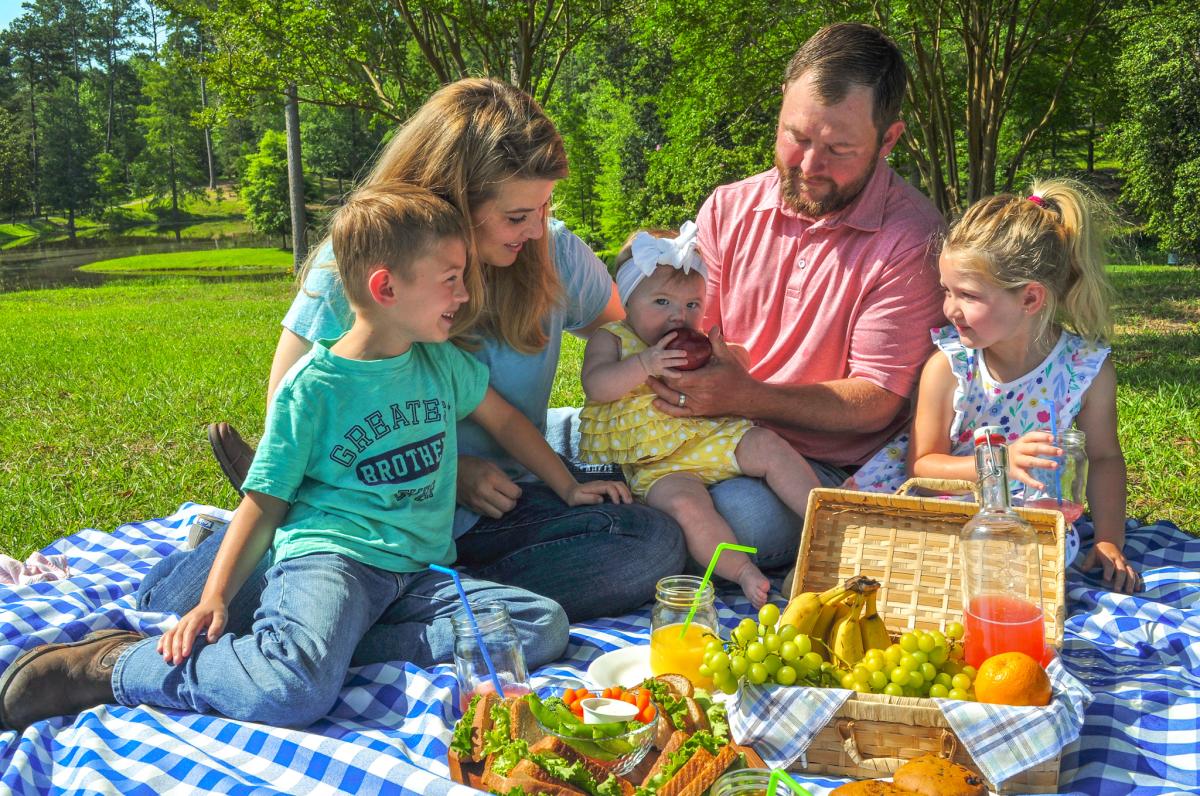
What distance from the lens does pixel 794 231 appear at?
4137 millimetres

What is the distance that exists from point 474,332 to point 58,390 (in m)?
6.40

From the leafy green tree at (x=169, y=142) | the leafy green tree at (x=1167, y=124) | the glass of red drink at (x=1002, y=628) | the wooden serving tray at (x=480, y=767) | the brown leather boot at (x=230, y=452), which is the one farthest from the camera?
the leafy green tree at (x=169, y=142)

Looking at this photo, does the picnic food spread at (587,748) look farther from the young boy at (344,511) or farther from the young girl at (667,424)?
the young girl at (667,424)

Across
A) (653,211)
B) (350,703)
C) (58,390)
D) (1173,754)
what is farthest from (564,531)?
(653,211)

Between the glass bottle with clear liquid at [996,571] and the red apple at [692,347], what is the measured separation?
51.9 inches

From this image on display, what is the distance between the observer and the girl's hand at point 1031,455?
310cm

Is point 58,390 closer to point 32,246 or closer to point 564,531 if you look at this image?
point 564,531

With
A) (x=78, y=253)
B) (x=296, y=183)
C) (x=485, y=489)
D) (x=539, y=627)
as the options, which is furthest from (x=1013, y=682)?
(x=78, y=253)

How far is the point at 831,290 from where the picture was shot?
13.1 ft

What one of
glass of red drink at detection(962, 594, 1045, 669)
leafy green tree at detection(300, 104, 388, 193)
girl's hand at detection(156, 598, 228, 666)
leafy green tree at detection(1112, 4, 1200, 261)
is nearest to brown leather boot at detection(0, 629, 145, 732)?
girl's hand at detection(156, 598, 228, 666)

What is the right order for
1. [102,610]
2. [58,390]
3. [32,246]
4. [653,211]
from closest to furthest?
[102,610] < [58,390] < [653,211] < [32,246]

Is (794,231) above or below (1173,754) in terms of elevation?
above

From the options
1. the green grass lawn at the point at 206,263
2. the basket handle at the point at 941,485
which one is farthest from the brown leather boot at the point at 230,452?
the green grass lawn at the point at 206,263

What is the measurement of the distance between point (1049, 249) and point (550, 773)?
248cm
